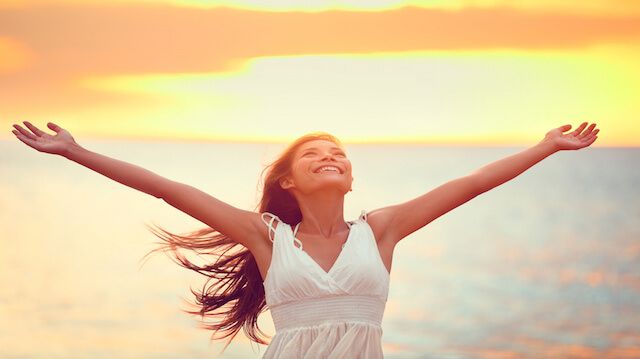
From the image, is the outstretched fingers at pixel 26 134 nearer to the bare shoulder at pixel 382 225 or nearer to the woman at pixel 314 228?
the woman at pixel 314 228

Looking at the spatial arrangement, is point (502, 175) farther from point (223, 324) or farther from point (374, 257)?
point (223, 324)

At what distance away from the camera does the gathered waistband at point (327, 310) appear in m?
4.46

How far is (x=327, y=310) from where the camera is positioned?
4469mm

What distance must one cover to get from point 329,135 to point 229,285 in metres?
0.79

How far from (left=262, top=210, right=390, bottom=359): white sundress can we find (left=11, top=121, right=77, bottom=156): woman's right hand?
2.89 feet

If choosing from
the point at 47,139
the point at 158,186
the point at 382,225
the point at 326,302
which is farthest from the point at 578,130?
the point at 47,139

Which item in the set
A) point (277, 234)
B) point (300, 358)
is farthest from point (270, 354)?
point (277, 234)

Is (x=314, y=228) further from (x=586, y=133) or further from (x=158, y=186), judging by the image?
(x=586, y=133)

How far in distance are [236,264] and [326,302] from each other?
2.12 ft

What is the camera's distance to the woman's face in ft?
15.0

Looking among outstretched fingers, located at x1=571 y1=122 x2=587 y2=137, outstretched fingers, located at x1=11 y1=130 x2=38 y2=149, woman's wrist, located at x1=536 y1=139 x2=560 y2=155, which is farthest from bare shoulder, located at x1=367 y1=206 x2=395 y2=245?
outstretched fingers, located at x1=11 y1=130 x2=38 y2=149

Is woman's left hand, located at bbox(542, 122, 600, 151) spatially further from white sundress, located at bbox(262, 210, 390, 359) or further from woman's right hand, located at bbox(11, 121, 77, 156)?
woman's right hand, located at bbox(11, 121, 77, 156)

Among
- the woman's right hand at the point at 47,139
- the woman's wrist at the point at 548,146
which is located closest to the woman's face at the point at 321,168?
the woman's wrist at the point at 548,146

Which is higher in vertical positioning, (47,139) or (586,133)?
(586,133)
